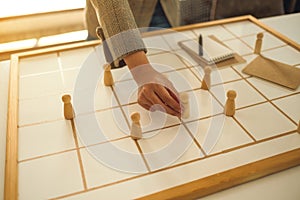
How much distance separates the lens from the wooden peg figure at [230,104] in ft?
2.35

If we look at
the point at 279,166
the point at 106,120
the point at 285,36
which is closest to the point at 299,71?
the point at 285,36

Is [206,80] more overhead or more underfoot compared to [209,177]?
more overhead

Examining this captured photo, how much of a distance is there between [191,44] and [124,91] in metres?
0.31

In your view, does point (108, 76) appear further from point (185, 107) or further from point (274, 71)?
point (274, 71)

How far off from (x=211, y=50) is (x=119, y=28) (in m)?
0.33

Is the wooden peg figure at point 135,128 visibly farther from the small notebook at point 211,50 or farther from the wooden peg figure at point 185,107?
the small notebook at point 211,50

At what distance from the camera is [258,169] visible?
59 cm

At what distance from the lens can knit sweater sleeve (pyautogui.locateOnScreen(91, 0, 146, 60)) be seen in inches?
29.5

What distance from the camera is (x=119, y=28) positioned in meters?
0.76

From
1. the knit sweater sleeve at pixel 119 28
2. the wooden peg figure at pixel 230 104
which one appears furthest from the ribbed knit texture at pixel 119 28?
the wooden peg figure at pixel 230 104

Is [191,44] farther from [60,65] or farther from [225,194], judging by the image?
[225,194]

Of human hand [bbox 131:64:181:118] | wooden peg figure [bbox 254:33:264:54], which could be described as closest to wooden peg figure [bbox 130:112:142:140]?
human hand [bbox 131:64:181:118]

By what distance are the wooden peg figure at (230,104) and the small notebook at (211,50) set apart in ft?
0.72

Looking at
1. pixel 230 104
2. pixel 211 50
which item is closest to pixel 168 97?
pixel 230 104
